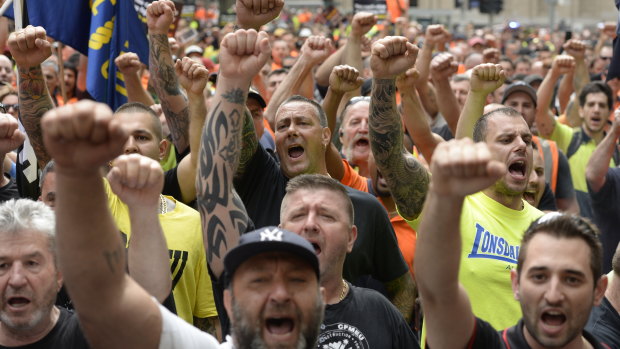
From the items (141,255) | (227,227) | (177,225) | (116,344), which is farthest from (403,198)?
(116,344)

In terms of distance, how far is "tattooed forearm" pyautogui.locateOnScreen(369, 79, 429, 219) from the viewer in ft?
15.7

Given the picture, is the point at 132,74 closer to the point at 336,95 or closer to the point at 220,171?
the point at 336,95

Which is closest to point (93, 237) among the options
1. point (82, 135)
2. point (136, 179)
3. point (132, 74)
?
point (82, 135)

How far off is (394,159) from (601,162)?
203 cm

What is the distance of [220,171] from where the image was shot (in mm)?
3668

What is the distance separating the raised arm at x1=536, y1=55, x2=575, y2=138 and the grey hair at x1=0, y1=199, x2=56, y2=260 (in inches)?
228

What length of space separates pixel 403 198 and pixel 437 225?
2.07 metres

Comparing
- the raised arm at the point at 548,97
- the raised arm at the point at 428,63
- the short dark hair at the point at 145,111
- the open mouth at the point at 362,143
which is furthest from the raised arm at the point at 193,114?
the raised arm at the point at 548,97

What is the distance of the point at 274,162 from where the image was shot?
5.04 meters

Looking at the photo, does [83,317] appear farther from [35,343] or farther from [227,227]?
[227,227]

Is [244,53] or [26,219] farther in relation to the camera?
[244,53]

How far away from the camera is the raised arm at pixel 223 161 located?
143 inches

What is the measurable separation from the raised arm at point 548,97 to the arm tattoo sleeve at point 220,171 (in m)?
5.29

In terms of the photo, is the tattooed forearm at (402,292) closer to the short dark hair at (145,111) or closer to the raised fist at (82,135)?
the short dark hair at (145,111)
